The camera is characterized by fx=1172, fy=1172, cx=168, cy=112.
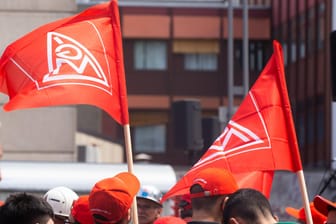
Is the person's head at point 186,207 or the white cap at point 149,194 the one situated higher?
the white cap at point 149,194

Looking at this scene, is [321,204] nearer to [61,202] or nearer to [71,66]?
[61,202]

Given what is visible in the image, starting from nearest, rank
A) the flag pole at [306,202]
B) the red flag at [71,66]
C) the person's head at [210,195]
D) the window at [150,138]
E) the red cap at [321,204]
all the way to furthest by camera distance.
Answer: the person's head at [210,195], the red cap at [321,204], the flag pole at [306,202], the red flag at [71,66], the window at [150,138]

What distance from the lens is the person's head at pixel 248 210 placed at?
5.83m

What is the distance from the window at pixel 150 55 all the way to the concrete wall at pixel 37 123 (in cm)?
3711

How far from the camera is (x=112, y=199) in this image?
5906mm

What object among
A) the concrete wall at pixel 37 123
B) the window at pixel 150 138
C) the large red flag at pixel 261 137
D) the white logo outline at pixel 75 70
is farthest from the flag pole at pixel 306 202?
the window at pixel 150 138

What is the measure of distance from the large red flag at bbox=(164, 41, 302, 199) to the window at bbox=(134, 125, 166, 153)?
4917cm

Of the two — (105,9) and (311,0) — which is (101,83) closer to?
(105,9)

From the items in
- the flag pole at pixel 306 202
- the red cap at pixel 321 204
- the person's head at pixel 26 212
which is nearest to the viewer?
the person's head at pixel 26 212

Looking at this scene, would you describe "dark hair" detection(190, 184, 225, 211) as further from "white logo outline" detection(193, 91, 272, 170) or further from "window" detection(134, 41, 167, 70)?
"window" detection(134, 41, 167, 70)

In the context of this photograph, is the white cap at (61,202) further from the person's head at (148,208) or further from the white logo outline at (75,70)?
the person's head at (148,208)

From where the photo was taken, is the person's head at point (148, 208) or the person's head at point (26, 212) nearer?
the person's head at point (26, 212)

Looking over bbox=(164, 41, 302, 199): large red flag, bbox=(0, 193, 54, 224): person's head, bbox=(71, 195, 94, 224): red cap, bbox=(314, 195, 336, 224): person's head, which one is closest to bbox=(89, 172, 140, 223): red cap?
bbox=(0, 193, 54, 224): person's head

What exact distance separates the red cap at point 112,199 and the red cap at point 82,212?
2.83 feet
